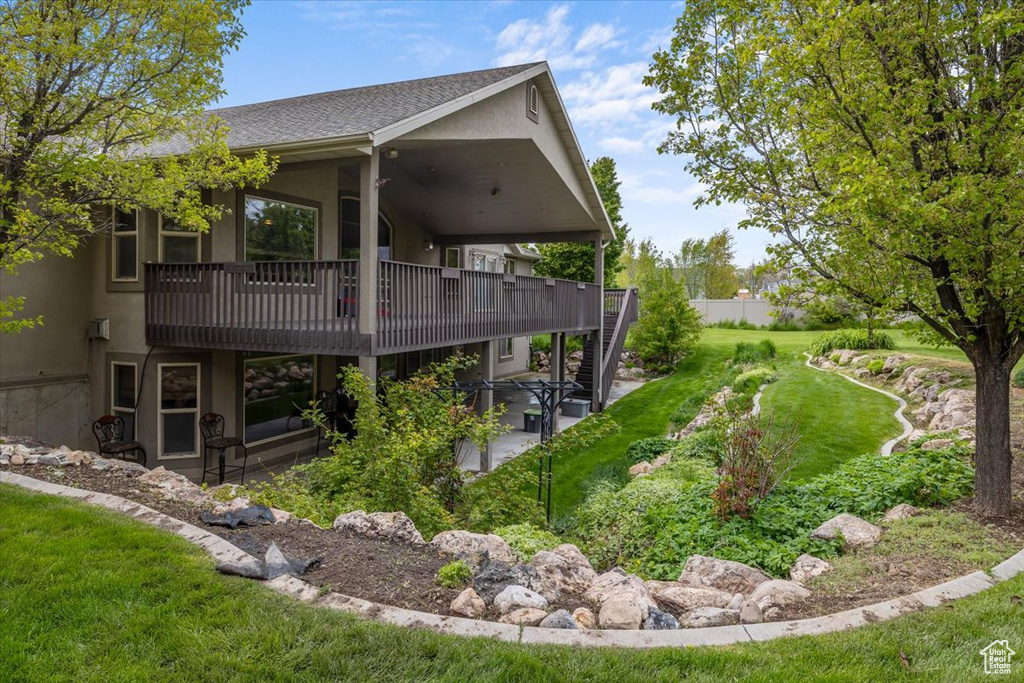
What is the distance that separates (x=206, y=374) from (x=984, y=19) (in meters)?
9.93

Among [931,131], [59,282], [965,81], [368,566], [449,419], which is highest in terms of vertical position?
[965,81]

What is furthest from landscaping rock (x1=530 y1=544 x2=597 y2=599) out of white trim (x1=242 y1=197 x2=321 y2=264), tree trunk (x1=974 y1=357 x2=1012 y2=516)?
white trim (x1=242 y1=197 x2=321 y2=264)

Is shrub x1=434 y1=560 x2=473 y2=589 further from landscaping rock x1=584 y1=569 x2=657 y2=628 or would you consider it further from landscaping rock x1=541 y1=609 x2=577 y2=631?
landscaping rock x1=584 y1=569 x2=657 y2=628

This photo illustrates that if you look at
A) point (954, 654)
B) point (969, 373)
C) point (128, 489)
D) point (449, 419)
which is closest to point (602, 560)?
point (449, 419)

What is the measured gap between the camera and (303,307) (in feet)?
26.8

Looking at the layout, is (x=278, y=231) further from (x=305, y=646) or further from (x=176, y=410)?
(x=305, y=646)

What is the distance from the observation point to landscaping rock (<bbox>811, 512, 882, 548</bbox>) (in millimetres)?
4605

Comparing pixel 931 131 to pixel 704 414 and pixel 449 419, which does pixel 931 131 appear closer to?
pixel 449 419

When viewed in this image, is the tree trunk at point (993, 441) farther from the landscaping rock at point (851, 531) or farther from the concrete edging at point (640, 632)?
the concrete edging at point (640, 632)

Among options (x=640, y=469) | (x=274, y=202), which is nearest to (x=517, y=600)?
(x=640, y=469)

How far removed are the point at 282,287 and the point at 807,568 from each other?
6.73m

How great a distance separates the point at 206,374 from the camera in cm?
910

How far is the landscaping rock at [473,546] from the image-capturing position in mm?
4137

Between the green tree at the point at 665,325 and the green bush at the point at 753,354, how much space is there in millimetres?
2097
